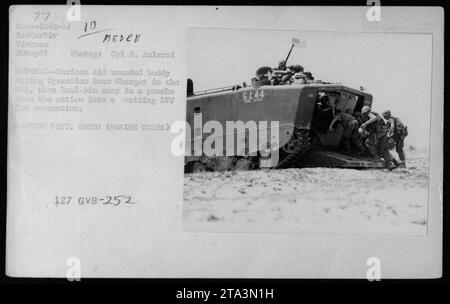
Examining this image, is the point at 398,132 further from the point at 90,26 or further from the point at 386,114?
the point at 90,26

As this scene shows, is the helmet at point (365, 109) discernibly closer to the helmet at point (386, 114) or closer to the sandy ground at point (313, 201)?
the helmet at point (386, 114)

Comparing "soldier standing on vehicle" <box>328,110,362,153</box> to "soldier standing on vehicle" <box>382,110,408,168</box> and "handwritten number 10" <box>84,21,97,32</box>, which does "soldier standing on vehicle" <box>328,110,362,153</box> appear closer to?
"soldier standing on vehicle" <box>382,110,408,168</box>

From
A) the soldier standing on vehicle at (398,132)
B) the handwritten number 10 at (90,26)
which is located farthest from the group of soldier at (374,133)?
the handwritten number 10 at (90,26)

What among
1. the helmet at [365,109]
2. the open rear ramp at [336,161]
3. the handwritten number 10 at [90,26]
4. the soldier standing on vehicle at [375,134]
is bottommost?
the open rear ramp at [336,161]

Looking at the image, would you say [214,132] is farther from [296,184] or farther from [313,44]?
[313,44]

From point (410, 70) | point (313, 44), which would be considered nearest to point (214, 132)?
point (313, 44)

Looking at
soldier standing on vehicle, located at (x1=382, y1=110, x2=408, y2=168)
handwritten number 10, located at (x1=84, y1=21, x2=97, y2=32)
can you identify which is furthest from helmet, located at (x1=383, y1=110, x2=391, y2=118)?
handwritten number 10, located at (x1=84, y1=21, x2=97, y2=32)

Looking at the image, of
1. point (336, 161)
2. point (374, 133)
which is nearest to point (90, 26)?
point (336, 161)
